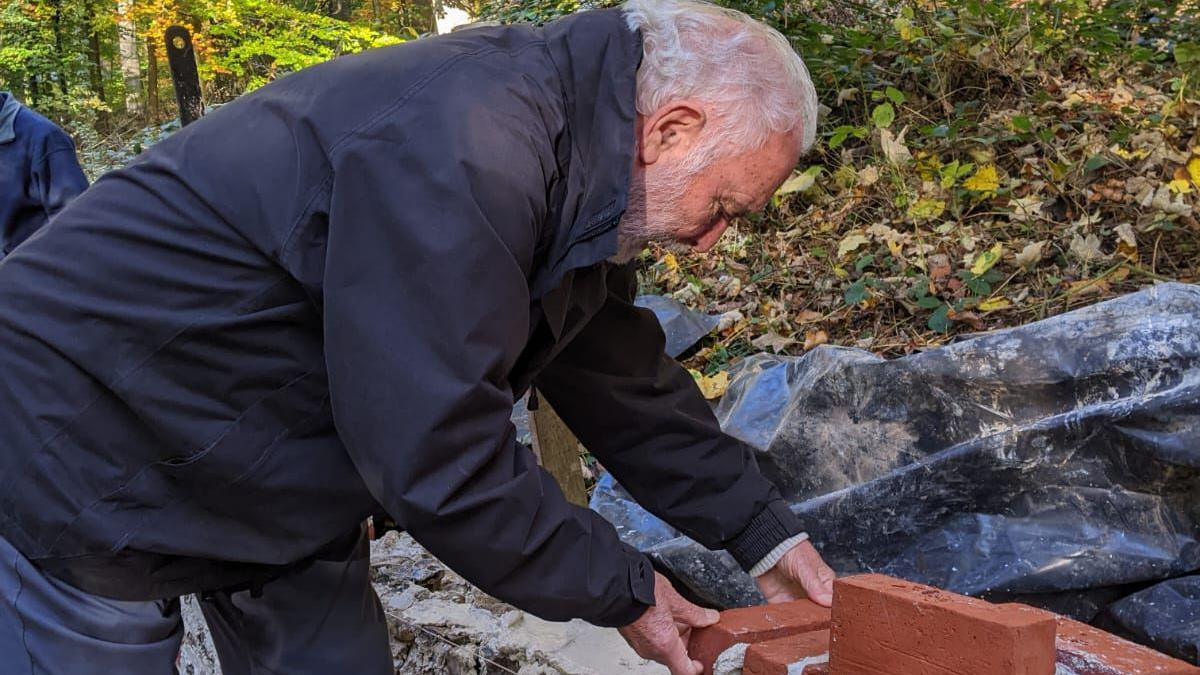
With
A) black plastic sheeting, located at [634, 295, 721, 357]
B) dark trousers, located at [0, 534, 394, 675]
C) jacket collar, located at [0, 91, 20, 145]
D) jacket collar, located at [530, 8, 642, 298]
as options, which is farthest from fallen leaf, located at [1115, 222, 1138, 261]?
jacket collar, located at [0, 91, 20, 145]

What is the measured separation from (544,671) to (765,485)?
84 centimetres

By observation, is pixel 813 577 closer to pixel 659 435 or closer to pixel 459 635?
pixel 659 435

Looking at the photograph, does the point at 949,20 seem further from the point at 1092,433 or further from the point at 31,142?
the point at 31,142

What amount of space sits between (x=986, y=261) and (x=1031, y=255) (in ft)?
0.62

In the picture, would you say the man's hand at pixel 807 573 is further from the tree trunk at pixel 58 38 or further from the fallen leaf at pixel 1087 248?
the tree trunk at pixel 58 38

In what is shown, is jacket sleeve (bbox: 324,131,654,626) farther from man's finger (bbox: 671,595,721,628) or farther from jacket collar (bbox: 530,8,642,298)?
man's finger (bbox: 671,595,721,628)

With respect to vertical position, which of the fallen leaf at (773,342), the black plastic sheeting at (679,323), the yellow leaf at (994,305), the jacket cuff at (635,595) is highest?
the jacket cuff at (635,595)

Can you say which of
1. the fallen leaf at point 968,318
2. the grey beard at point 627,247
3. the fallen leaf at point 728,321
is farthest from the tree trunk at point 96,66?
the grey beard at point 627,247

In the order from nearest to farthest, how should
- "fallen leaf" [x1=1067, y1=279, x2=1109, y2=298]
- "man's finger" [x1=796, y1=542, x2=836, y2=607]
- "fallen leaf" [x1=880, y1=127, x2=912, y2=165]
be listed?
"man's finger" [x1=796, y1=542, x2=836, y2=607] → "fallen leaf" [x1=1067, y1=279, x2=1109, y2=298] → "fallen leaf" [x1=880, y1=127, x2=912, y2=165]

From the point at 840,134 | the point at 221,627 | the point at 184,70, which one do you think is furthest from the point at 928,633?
the point at 184,70

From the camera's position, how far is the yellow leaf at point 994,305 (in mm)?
4160

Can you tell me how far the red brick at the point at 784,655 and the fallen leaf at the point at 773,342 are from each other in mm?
2388

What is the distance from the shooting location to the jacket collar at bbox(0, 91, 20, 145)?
15.0 feet

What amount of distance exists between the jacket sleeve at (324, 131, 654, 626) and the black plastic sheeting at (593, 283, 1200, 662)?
1.38m
